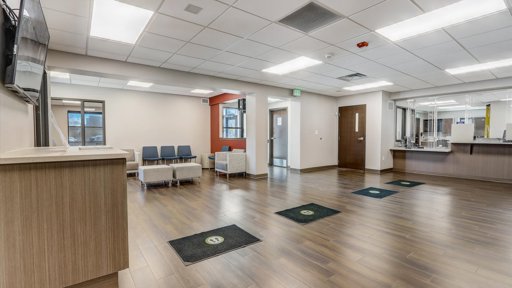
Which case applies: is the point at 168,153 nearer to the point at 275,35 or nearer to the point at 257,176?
the point at 257,176

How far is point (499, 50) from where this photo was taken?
4.07 m

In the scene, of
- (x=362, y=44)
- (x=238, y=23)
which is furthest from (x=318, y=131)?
(x=238, y=23)

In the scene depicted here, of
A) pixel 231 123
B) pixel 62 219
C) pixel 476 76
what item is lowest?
pixel 62 219

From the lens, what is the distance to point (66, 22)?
10.2 ft

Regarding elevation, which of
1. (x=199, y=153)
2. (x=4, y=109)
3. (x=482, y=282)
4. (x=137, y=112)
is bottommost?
(x=482, y=282)

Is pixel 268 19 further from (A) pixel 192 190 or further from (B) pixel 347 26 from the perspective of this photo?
(A) pixel 192 190

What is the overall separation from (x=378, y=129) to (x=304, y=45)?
16.7ft

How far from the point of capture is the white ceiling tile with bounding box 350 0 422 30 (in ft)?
8.82

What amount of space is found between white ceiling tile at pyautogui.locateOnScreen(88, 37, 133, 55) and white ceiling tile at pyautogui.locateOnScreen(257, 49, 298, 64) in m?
2.30

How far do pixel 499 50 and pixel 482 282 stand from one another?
410 centimetres

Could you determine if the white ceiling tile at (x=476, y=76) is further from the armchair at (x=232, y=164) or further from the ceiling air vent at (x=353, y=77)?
the armchair at (x=232, y=164)

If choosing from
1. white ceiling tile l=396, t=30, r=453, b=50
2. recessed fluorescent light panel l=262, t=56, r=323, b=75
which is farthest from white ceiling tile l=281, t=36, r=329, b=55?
white ceiling tile l=396, t=30, r=453, b=50

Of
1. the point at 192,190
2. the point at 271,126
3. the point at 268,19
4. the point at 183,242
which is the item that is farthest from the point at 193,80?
the point at 271,126

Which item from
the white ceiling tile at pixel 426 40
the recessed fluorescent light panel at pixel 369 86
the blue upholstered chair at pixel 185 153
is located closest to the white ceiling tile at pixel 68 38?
the white ceiling tile at pixel 426 40
